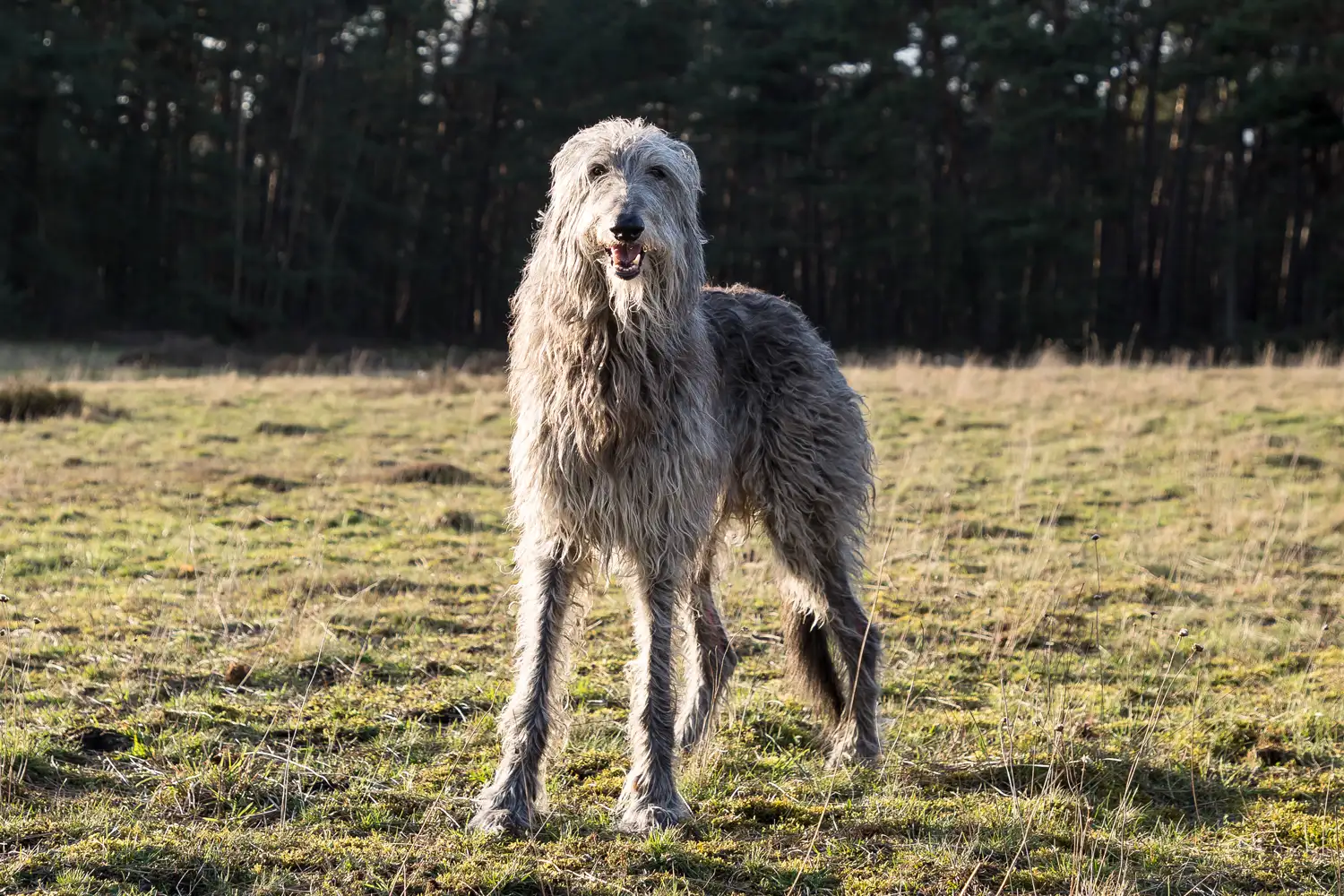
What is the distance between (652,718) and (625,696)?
1409mm

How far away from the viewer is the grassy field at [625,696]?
415 cm

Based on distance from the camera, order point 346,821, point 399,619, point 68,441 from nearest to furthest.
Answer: point 346,821 → point 399,619 → point 68,441

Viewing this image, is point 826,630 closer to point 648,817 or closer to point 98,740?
point 648,817

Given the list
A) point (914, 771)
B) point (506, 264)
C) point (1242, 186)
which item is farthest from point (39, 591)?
point (1242, 186)

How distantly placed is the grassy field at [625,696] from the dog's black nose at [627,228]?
2.20m

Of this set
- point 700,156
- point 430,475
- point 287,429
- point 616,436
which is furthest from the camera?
point 700,156

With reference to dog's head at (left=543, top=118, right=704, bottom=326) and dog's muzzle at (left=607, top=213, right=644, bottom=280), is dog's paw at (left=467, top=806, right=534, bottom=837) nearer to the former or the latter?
dog's head at (left=543, top=118, right=704, bottom=326)

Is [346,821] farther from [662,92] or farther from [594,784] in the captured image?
[662,92]

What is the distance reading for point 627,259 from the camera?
4125mm

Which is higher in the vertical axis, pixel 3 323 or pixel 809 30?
pixel 809 30

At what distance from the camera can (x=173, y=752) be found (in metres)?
4.88

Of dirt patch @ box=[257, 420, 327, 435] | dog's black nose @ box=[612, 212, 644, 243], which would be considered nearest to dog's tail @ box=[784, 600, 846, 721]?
dog's black nose @ box=[612, 212, 644, 243]

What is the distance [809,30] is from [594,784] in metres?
38.5

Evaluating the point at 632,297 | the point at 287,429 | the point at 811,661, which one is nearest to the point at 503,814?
the point at 811,661
